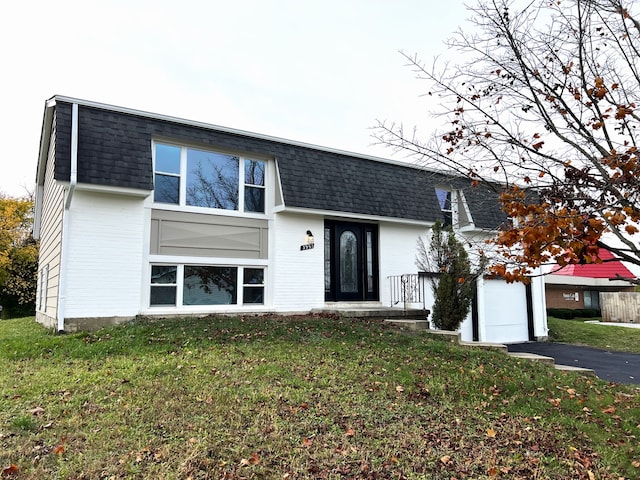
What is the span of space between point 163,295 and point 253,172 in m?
4.02

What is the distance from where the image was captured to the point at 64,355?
7.29 metres

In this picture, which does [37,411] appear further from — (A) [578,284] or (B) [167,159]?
(A) [578,284]

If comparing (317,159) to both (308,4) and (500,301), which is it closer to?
(308,4)

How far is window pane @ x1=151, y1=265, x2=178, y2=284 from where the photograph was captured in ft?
34.2

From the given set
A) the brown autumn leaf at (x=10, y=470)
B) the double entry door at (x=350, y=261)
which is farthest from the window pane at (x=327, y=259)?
the brown autumn leaf at (x=10, y=470)

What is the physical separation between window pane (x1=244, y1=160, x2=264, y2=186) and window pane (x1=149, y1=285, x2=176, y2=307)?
3477 mm

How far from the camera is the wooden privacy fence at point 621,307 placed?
22531mm

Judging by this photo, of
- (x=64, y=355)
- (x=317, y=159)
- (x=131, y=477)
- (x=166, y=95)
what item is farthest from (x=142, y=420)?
(x=166, y=95)

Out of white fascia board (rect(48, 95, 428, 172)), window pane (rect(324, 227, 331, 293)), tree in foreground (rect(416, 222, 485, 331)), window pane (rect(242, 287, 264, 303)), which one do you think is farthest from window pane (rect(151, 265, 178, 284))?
tree in foreground (rect(416, 222, 485, 331))

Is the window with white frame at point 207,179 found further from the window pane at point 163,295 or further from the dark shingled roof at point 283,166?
the window pane at point 163,295

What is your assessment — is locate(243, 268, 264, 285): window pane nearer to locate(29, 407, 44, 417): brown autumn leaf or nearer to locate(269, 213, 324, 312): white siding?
locate(269, 213, 324, 312): white siding

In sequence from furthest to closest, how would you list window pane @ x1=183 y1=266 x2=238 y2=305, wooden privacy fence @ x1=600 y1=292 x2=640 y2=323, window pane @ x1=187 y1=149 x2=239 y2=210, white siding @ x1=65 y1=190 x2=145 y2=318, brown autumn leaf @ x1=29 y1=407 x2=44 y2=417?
wooden privacy fence @ x1=600 y1=292 x2=640 y2=323 < window pane @ x1=187 y1=149 x2=239 y2=210 < window pane @ x1=183 y1=266 x2=238 y2=305 < white siding @ x1=65 y1=190 x2=145 y2=318 < brown autumn leaf @ x1=29 y1=407 x2=44 y2=417

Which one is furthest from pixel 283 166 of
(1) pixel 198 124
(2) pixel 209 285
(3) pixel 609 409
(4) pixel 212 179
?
(3) pixel 609 409

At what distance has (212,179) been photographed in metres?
11.5
